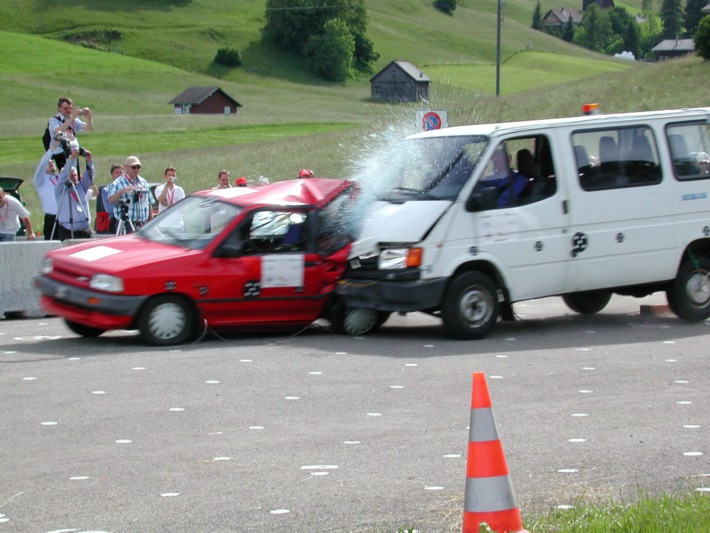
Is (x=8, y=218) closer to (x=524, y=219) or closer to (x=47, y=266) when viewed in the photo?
(x=47, y=266)

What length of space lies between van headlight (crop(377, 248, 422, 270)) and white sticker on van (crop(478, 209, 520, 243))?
753 millimetres

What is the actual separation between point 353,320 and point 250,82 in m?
132

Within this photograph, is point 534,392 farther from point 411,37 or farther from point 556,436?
point 411,37

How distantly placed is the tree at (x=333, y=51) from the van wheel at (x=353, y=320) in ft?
435

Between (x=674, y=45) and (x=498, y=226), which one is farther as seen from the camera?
(x=674, y=45)

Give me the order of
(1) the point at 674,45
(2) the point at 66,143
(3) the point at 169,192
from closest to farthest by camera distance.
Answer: (2) the point at 66,143, (3) the point at 169,192, (1) the point at 674,45

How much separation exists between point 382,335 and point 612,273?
259 centimetres

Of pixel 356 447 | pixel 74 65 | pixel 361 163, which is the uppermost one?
pixel 74 65

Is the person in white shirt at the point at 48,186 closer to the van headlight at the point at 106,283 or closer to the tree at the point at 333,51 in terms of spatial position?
the van headlight at the point at 106,283

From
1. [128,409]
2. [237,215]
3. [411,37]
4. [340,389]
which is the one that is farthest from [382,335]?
[411,37]

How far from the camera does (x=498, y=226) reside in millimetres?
11820

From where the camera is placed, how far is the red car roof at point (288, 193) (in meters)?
12.4

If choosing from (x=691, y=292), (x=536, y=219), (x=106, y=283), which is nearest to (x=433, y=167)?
(x=536, y=219)

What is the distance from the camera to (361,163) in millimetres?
13406
